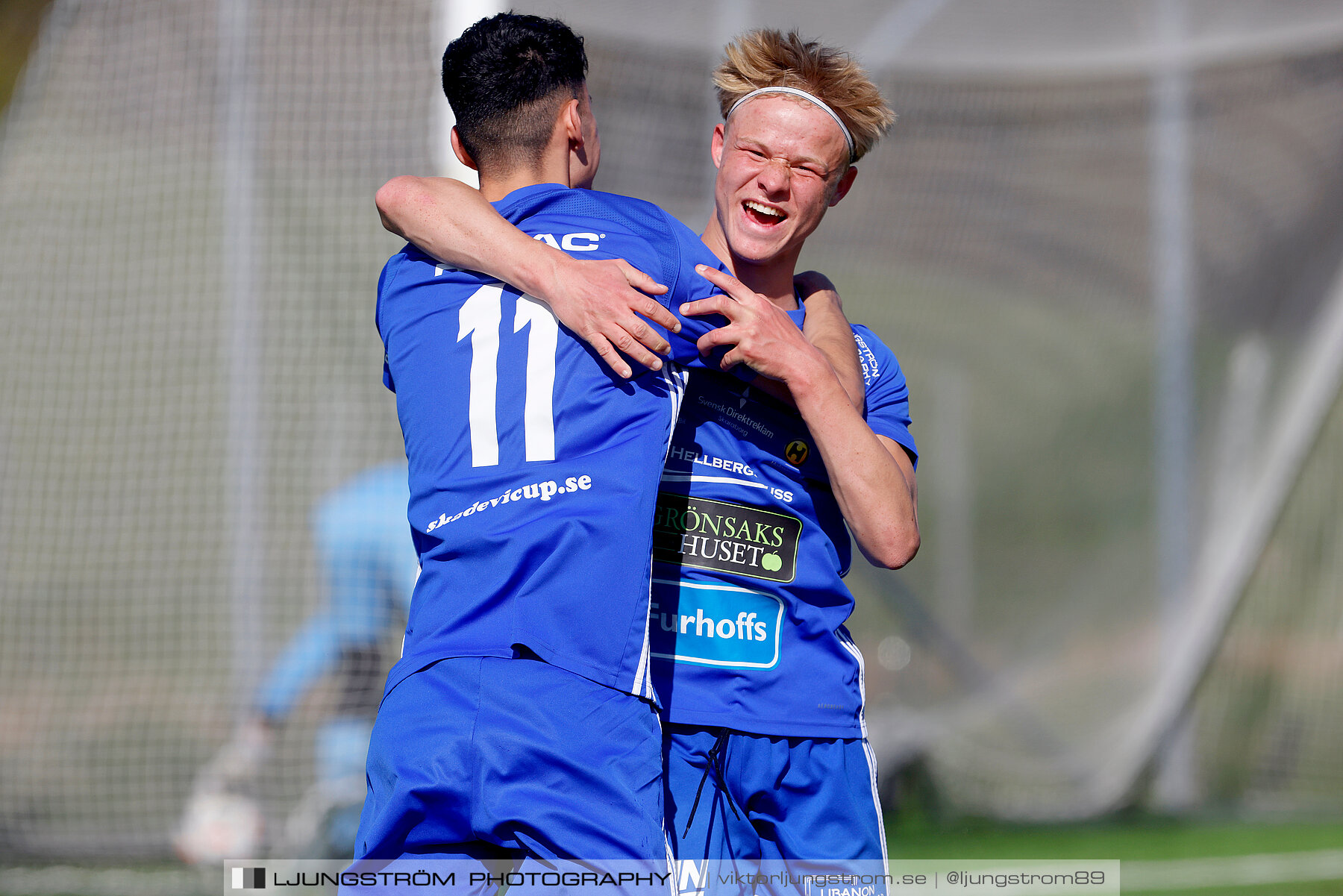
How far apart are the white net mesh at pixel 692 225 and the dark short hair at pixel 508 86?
8.56 feet

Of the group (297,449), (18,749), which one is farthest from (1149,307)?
(18,749)

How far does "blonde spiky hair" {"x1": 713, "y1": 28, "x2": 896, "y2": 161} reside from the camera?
2.04m

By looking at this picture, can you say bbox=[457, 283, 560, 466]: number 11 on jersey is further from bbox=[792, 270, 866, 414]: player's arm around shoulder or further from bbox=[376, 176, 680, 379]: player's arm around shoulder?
bbox=[792, 270, 866, 414]: player's arm around shoulder

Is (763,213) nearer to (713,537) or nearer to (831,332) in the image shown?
(831,332)

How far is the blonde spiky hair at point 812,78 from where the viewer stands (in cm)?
204

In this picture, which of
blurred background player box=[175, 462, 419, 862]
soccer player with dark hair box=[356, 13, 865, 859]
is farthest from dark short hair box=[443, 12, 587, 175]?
blurred background player box=[175, 462, 419, 862]

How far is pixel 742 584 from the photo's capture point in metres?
1.94

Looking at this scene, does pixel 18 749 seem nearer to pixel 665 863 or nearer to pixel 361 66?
pixel 361 66

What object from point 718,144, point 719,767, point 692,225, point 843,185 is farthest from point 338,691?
point 843,185

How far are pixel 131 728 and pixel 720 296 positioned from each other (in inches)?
155

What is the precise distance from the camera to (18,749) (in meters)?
4.76

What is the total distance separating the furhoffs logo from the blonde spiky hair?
2.35 ft

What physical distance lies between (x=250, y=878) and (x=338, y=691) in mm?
2240

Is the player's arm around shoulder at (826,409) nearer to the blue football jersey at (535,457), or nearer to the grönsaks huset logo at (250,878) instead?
the blue football jersey at (535,457)
